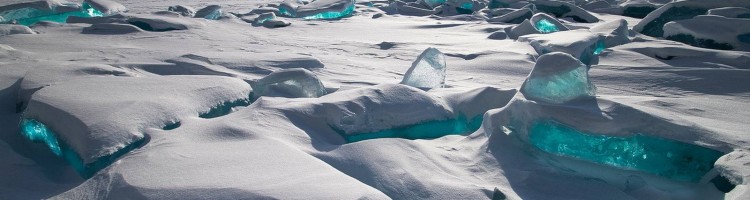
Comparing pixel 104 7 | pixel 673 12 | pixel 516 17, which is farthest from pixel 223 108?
pixel 104 7

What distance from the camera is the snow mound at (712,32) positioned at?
3596 mm

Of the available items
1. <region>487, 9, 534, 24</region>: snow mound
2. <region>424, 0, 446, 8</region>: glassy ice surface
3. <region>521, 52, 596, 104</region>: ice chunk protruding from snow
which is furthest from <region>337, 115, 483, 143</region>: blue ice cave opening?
<region>424, 0, 446, 8</region>: glassy ice surface

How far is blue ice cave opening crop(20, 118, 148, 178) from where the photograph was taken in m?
1.41

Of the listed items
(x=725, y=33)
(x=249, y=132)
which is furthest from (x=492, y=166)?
(x=725, y=33)

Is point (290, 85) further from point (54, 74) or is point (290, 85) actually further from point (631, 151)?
point (631, 151)

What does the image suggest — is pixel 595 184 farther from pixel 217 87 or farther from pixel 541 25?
pixel 541 25

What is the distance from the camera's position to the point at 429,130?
1929 mm

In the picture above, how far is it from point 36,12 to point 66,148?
4.37 metres

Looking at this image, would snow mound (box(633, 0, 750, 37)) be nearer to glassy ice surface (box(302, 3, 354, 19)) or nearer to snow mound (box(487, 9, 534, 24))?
snow mound (box(487, 9, 534, 24))

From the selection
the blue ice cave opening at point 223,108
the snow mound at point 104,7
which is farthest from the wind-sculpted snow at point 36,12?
the blue ice cave opening at point 223,108

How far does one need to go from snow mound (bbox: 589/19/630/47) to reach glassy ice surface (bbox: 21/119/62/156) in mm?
3151

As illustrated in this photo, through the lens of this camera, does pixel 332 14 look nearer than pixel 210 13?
No

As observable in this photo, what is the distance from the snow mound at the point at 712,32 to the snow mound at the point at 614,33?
0.33m

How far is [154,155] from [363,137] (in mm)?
660
